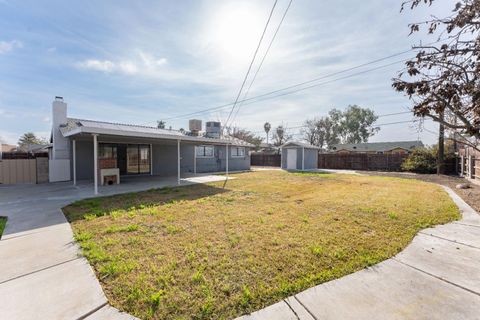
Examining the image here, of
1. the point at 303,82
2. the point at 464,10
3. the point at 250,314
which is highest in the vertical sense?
the point at 303,82

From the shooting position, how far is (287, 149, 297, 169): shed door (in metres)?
20.5

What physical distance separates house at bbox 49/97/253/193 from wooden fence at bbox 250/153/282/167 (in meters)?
8.63

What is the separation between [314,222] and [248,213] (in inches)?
59.3

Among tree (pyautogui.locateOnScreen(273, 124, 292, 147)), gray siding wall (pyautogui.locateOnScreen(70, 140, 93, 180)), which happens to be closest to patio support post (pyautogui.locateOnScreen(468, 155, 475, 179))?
gray siding wall (pyautogui.locateOnScreen(70, 140, 93, 180))

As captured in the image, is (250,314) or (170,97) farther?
(170,97)

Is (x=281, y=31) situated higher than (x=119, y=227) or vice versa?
(x=281, y=31)

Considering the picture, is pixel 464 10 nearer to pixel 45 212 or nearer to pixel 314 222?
pixel 314 222

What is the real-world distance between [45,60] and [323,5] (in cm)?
1186

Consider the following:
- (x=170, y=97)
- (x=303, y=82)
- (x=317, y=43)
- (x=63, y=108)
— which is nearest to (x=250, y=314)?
(x=317, y=43)

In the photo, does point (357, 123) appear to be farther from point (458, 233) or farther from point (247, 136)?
point (458, 233)

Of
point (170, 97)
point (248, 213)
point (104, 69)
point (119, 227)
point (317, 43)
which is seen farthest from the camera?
point (170, 97)

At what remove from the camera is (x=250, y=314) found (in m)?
1.85

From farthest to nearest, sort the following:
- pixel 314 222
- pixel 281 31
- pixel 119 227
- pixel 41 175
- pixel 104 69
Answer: pixel 104 69
pixel 41 175
pixel 281 31
pixel 314 222
pixel 119 227

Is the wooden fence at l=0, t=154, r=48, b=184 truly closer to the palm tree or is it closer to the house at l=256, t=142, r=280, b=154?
the house at l=256, t=142, r=280, b=154
